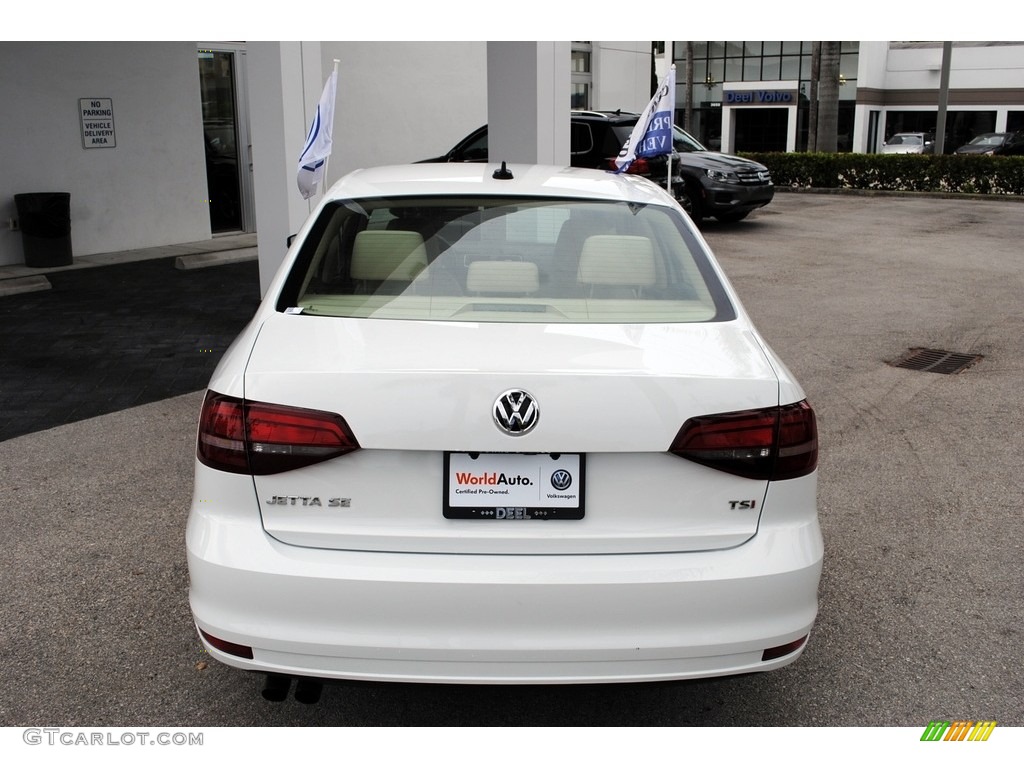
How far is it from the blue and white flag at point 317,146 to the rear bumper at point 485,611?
4945 millimetres

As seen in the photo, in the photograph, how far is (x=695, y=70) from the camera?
2094 inches

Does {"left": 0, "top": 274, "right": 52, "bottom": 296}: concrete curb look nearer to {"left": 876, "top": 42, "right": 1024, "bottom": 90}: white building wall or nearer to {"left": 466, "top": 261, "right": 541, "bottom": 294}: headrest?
{"left": 466, "top": 261, "right": 541, "bottom": 294}: headrest

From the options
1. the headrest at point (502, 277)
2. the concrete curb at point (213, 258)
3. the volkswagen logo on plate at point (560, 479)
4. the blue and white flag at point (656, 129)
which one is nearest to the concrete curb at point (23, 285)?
the concrete curb at point (213, 258)

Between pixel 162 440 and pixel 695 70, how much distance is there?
167 feet

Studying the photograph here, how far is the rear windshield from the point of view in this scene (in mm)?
3289

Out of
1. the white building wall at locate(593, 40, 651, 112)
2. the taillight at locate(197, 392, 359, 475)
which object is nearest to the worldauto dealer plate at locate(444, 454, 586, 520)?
the taillight at locate(197, 392, 359, 475)

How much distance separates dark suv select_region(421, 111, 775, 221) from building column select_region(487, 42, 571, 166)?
571 centimetres

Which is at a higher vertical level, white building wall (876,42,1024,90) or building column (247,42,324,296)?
white building wall (876,42,1024,90)

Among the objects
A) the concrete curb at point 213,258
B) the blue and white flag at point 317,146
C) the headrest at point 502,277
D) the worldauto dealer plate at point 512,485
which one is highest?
the blue and white flag at point 317,146

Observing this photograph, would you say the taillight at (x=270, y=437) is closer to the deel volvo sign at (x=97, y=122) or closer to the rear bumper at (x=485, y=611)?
the rear bumper at (x=485, y=611)

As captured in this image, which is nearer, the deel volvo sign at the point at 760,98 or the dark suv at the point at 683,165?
the dark suv at the point at 683,165

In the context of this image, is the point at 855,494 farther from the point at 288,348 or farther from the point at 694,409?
the point at 288,348

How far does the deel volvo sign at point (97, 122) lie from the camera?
13.3 meters

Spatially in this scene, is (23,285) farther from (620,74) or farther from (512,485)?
(620,74)
